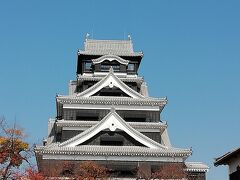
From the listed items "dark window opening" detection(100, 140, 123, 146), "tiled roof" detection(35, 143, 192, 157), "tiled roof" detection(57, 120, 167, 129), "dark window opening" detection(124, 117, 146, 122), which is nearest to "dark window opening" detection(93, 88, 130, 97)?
"dark window opening" detection(124, 117, 146, 122)

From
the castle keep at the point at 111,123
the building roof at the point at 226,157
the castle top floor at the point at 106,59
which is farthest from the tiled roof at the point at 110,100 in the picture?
the building roof at the point at 226,157

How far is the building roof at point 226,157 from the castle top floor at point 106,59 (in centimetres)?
2376

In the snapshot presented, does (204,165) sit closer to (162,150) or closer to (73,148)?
(162,150)

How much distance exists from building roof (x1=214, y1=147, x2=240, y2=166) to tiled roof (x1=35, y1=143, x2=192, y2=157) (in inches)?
548

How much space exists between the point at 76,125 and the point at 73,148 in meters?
3.00

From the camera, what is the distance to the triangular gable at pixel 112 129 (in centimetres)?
3772

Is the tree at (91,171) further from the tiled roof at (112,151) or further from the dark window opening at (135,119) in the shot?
the dark window opening at (135,119)

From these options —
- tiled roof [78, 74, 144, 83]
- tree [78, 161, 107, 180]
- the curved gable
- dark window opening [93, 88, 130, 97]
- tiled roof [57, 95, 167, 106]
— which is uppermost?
the curved gable

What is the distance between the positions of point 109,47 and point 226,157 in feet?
94.7

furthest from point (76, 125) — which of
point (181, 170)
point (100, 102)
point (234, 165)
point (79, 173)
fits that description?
point (234, 165)

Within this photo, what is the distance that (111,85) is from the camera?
43.1 m

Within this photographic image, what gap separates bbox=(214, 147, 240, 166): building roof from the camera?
831 inches

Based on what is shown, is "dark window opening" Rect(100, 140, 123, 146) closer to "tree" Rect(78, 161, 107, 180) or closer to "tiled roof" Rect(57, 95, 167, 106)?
"tiled roof" Rect(57, 95, 167, 106)

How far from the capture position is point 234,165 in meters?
22.1
